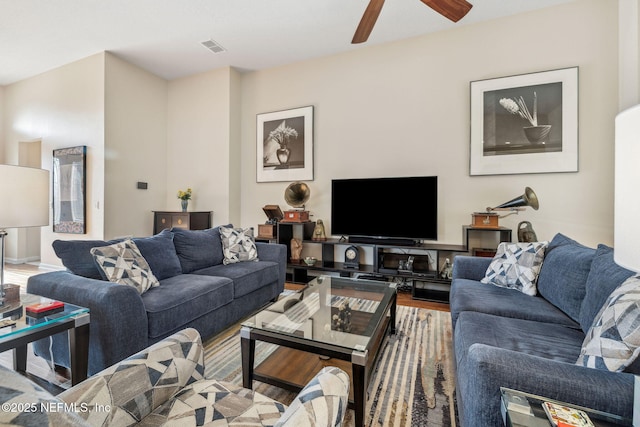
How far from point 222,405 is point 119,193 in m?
4.40

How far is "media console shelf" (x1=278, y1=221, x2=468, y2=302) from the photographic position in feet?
10.9

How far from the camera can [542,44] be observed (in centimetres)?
317

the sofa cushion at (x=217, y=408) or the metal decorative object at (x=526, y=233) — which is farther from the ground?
the metal decorative object at (x=526, y=233)

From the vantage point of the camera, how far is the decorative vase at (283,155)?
4359 mm

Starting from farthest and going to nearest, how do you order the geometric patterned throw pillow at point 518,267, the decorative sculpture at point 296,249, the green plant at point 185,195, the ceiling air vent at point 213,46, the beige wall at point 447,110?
the green plant at point 185,195 < the decorative sculpture at point 296,249 < the ceiling air vent at point 213,46 < the beige wall at point 447,110 < the geometric patterned throw pillow at point 518,267

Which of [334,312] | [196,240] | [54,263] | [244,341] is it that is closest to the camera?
[244,341]

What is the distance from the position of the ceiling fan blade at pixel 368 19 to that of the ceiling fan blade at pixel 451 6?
13.4 inches

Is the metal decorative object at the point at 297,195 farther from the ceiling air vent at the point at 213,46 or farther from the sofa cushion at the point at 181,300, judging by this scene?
the ceiling air vent at the point at 213,46

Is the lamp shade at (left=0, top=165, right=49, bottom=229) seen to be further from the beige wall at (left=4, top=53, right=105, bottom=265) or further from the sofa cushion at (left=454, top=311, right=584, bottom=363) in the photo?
the beige wall at (left=4, top=53, right=105, bottom=265)

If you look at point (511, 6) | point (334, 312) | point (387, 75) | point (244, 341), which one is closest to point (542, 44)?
point (511, 6)

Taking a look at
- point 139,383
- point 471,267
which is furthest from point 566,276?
point 139,383

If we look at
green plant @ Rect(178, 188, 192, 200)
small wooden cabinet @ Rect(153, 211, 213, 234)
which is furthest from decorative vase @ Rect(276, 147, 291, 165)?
green plant @ Rect(178, 188, 192, 200)

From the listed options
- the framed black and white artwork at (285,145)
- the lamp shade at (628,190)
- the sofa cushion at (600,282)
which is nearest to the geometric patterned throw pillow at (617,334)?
the sofa cushion at (600,282)

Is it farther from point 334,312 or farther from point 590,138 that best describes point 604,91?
point 334,312
